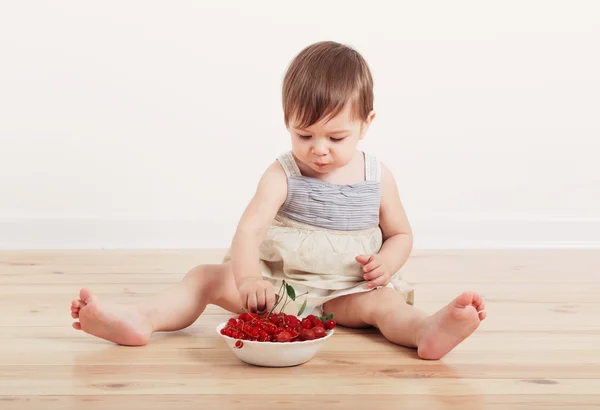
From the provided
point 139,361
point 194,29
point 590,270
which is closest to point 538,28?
point 590,270

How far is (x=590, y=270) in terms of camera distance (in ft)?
7.64

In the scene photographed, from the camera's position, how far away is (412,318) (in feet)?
4.71

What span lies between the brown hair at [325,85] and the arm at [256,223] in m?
0.13

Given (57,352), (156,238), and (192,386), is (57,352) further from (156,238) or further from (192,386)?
(156,238)

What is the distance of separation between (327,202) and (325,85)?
241 mm

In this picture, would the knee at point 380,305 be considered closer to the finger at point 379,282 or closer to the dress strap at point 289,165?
the finger at point 379,282

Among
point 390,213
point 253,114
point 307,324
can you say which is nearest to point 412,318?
point 307,324

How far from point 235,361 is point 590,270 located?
1331 millimetres

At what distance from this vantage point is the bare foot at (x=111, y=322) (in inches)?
53.0

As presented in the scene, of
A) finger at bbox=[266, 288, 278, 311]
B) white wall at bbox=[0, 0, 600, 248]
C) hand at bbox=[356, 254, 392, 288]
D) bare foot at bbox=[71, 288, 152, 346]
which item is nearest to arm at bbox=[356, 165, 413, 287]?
hand at bbox=[356, 254, 392, 288]

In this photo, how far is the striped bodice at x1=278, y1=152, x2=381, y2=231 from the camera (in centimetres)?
163

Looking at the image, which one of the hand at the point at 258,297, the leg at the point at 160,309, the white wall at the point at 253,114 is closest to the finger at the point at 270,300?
the hand at the point at 258,297

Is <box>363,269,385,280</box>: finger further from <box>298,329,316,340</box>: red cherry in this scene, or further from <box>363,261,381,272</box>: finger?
<box>298,329,316,340</box>: red cherry

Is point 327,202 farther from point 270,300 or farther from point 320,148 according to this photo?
point 270,300
